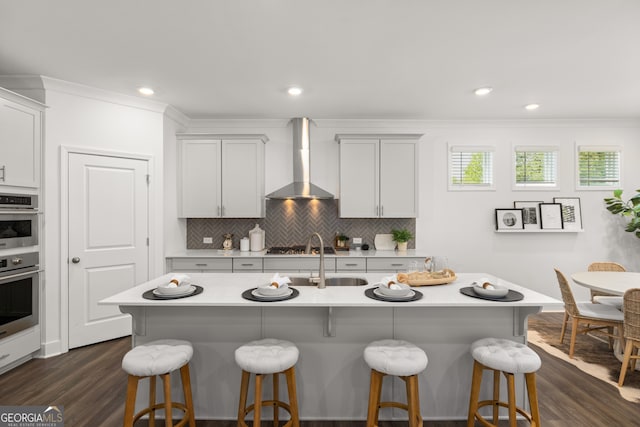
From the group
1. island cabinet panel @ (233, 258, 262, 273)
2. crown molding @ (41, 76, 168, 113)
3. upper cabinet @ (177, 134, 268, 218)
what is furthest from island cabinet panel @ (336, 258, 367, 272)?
crown molding @ (41, 76, 168, 113)

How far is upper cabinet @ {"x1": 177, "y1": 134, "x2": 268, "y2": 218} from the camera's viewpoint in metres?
4.37

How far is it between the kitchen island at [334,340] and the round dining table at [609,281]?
50.4 inches

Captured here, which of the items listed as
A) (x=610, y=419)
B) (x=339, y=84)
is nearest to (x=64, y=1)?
(x=339, y=84)

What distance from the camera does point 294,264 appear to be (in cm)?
413

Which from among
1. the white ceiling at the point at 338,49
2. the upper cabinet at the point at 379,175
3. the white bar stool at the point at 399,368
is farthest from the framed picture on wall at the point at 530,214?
the white bar stool at the point at 399,368

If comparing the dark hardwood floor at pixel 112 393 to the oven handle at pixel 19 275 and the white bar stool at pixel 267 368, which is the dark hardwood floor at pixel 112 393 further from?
the oven handle at pixel 19 275

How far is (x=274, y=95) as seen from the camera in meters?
3.73

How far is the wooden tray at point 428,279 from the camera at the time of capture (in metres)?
2.39

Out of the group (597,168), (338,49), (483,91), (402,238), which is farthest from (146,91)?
(597,168)

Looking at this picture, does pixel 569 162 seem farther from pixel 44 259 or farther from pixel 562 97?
pixel 44 259

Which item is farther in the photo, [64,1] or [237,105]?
[237,105]

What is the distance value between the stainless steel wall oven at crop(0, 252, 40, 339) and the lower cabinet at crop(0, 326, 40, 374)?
2.2 inches

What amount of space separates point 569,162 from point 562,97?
1.39 m

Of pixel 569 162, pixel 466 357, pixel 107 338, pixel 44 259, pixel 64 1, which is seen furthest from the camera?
pixel 569 162
